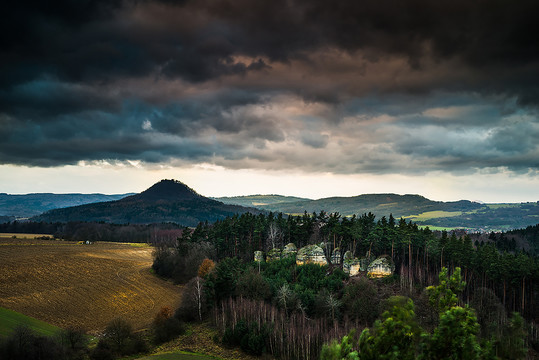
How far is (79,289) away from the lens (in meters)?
79.2

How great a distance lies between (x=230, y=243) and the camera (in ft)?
353

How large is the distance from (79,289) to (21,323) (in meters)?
27.6

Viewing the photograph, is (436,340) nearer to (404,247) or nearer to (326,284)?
(326,284)

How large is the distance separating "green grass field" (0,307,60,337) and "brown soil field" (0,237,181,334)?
7.00 ft

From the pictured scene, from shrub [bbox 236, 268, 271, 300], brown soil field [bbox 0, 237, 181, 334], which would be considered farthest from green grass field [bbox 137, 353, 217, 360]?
shrub [bbox 236, 268, 271, 300]

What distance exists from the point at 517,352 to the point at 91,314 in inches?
3007

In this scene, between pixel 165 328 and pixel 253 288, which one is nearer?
pixel 165 328

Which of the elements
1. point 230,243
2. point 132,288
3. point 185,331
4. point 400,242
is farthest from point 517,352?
point 230,243

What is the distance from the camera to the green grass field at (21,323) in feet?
174

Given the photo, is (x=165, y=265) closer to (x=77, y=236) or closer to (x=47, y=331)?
(x=47, y=331)

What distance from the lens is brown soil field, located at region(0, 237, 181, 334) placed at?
65875 millimetres

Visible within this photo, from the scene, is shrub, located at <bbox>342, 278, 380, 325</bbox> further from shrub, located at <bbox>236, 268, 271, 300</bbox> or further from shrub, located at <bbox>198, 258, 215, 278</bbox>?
shrub, located at <bbox>198, 258, 215, 278</bbox>

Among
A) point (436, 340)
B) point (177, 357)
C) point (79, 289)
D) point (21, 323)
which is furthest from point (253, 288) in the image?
point (436, 340)

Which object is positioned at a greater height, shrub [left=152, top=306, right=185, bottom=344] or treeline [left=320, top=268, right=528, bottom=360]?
treeline [left=320, top=268, right=528, bottom=360]
